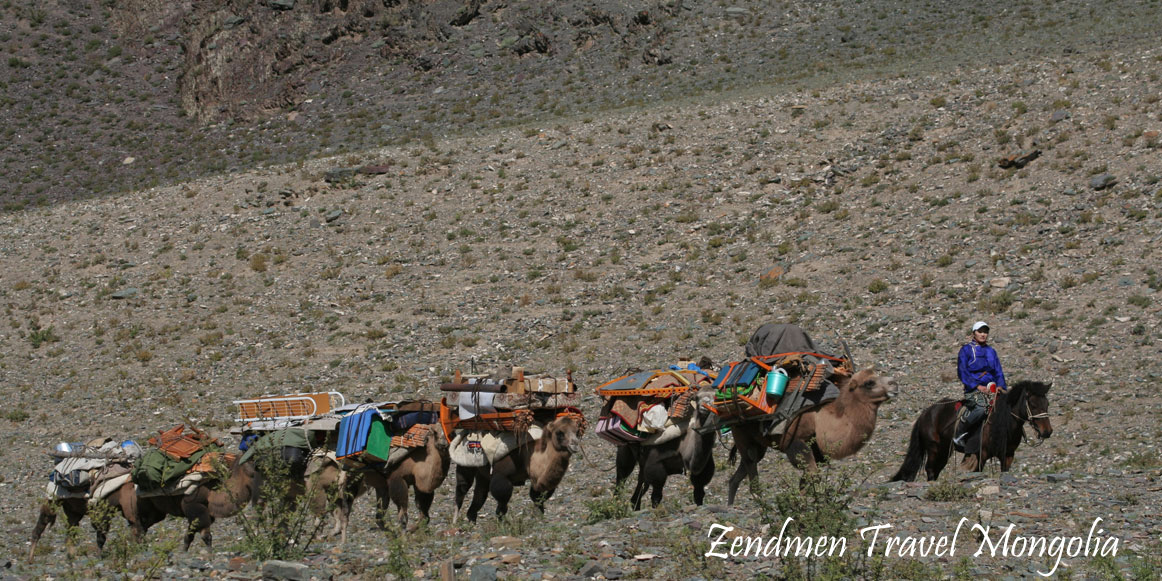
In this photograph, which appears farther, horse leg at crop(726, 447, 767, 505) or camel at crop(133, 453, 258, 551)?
camel at crop(133, 453, 258, 551)

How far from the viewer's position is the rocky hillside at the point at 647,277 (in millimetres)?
14133

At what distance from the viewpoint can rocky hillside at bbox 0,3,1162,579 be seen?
46.4 feet

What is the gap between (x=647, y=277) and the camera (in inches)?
1193

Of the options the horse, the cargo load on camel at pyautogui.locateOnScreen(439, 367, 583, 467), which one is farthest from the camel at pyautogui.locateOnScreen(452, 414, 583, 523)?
the horse

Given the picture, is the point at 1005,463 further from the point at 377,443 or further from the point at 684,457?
the point at 377,443

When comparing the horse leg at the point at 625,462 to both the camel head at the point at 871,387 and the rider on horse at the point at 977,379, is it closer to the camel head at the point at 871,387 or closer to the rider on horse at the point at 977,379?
the camel head at the point at 871,387

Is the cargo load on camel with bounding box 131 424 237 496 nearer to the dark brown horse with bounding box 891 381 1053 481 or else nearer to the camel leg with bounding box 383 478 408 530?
the camel leg with bounding box 383 478 408 530

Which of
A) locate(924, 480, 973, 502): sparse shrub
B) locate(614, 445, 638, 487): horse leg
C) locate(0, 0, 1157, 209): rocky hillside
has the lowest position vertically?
locate(614, 445, 638, 487): horse leg

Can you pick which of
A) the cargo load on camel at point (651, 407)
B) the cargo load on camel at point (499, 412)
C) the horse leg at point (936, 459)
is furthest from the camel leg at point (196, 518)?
the horse leg at point (936, 459)

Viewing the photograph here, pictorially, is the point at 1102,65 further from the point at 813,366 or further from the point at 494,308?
the point at 813,366

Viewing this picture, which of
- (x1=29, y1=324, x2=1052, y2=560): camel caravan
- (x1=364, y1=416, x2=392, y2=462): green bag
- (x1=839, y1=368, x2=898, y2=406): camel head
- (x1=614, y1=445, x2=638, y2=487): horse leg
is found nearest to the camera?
(x1=839, y1=368, x2=898, y2=406): camel head

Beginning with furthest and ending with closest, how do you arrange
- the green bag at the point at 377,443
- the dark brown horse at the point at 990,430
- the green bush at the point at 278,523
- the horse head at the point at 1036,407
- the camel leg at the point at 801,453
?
1. the green bag at the point at 377,443
2. the dark brown horse at the point at 990,430
3. the horse head at the point at 1036,407
4. the camel leg at the point at 801,453
5. the green bush at the point at 278,523

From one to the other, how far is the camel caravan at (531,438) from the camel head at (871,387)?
0.02 meters

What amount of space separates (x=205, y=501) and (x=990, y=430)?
10528 mm
